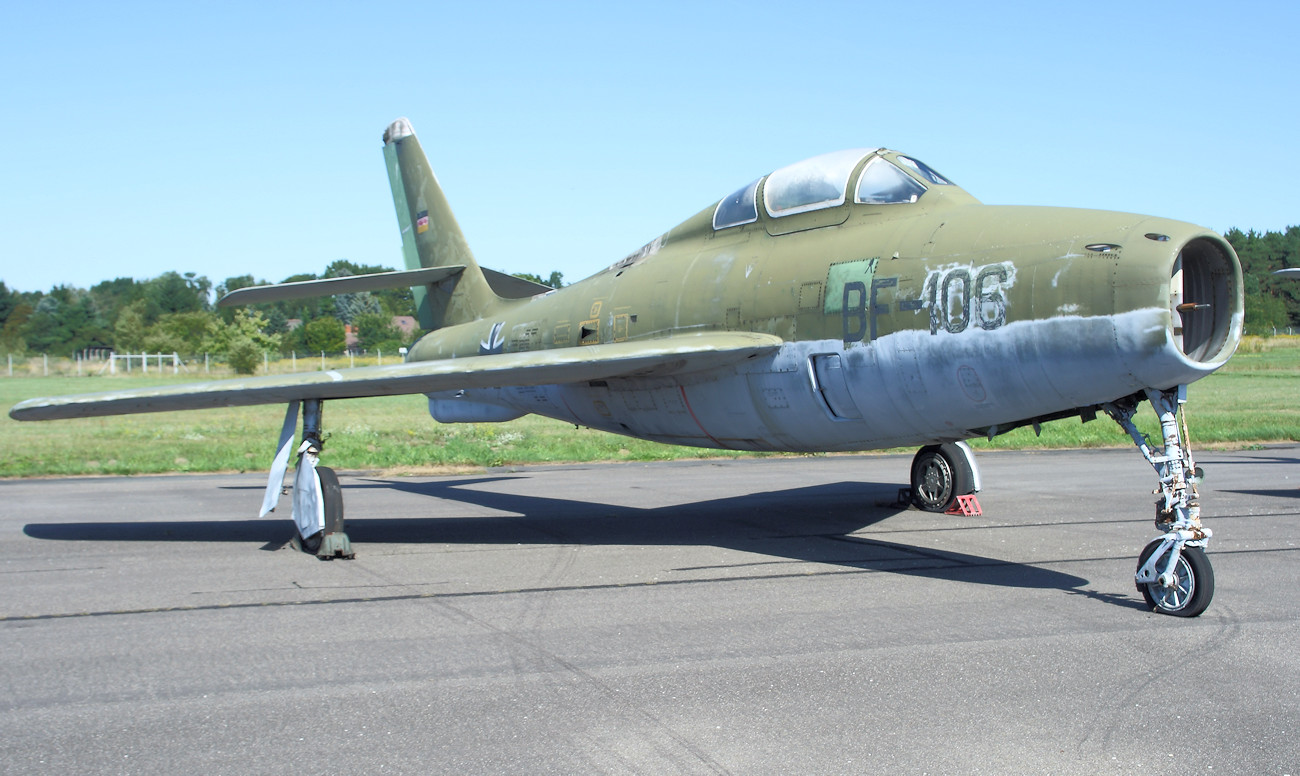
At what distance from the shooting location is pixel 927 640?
20.1 feet

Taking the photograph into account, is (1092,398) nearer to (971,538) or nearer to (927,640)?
(927,640)

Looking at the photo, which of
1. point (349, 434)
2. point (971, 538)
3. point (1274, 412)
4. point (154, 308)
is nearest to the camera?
point (971, 538)

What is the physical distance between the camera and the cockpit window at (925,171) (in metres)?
9.19

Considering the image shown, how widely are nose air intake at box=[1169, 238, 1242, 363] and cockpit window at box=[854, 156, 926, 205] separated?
2535 millimetres

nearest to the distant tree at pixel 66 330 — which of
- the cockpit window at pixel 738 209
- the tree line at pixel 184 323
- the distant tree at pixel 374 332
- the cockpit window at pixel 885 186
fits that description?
the tree line at pixel 184 323

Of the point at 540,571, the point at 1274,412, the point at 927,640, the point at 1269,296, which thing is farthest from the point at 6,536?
the point at 1269,296

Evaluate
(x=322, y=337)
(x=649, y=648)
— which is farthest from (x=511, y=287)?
(x=322, y=337)

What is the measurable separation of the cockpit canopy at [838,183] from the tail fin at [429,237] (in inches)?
246

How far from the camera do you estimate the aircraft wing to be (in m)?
9.12

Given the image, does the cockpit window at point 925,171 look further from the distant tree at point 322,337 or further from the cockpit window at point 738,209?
the distant tree at point 322,337

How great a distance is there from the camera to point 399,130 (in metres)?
16.3

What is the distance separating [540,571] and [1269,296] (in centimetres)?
9073

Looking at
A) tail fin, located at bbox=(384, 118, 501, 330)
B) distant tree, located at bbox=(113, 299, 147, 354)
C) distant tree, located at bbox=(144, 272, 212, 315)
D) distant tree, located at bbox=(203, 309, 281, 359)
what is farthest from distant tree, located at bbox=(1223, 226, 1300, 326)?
distant tree, located at bbox=(144, 272, 212, 315)

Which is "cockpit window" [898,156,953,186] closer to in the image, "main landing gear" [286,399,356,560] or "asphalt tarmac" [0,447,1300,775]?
"asphalt tarmac" [0,447,1300,775]
